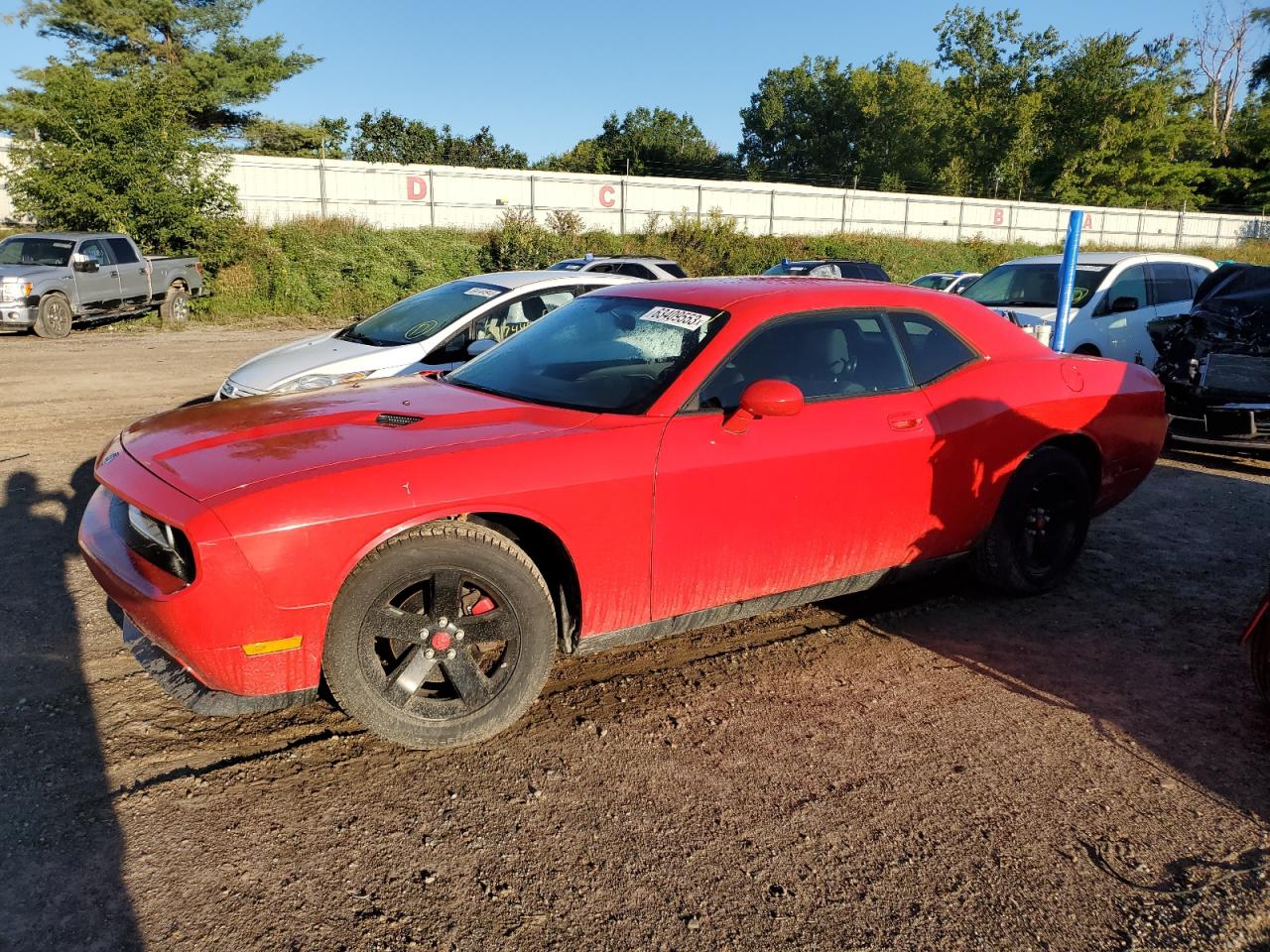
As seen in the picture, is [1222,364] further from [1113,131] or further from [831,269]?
[1113,131]

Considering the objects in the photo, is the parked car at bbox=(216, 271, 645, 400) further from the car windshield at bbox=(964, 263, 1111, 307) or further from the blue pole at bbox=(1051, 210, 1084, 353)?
the car windshield at bbox=(964, 263, 1111, 307)

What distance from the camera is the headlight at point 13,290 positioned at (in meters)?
16.1

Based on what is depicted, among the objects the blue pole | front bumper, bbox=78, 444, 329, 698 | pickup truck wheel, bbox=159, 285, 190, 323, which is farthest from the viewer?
pickup truck wheel, bbox=159, 285, 190, 323

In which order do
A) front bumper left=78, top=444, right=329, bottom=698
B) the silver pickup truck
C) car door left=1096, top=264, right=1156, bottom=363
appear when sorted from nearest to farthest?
front bumper left=78, top=444, right=329, bottom=698, car door left=1096, top=264, right=1156, bottom=363, the silver pickup truck

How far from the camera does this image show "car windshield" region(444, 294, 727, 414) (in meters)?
3.79

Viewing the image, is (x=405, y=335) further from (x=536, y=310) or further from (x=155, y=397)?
(x=155, y=397)

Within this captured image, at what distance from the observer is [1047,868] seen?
2.74m

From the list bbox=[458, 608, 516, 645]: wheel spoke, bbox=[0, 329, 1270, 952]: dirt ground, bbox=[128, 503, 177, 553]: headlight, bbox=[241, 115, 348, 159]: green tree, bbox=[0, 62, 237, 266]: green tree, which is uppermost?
bbox=[241, 115, 348, 159]: green tree

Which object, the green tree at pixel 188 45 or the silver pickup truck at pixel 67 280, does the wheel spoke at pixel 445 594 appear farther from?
the green tree at pixel 188 45

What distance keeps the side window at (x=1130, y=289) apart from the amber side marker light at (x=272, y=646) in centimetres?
986

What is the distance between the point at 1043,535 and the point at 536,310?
468cm

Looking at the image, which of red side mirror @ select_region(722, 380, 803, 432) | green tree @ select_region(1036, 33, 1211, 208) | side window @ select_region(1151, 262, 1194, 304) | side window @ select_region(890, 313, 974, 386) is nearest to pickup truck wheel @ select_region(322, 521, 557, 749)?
red side mirror @ select_region(722, 380, 803, 432)

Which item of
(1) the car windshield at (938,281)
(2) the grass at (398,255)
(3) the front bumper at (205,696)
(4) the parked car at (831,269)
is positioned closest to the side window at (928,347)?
(3) the front bumper at (205,696)

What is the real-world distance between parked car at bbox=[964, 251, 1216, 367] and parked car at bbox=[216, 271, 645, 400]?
5352mm
